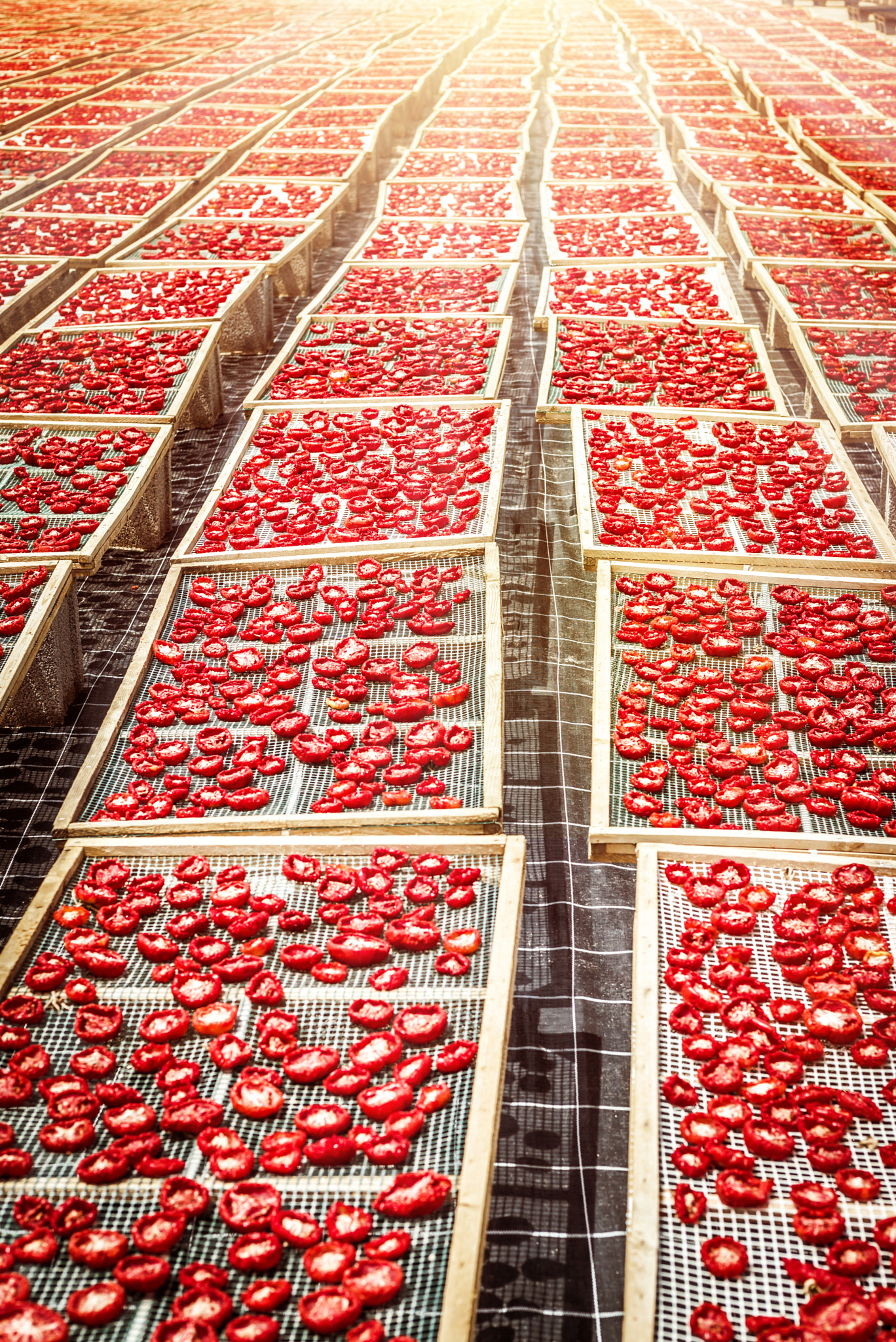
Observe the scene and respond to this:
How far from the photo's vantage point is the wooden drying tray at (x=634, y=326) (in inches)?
150

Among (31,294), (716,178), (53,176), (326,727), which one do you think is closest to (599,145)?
(716,178)

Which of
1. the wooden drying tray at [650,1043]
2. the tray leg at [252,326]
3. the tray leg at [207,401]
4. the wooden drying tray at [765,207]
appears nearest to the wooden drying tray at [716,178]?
the wooden drying tray at [765,207]

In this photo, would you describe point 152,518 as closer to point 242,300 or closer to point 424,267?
point 242,300

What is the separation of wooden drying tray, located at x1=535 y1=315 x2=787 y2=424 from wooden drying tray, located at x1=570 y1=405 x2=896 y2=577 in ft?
0.71

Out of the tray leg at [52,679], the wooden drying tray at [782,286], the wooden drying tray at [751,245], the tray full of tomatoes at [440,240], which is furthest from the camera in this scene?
the tray full of tomatoes at [440,240]

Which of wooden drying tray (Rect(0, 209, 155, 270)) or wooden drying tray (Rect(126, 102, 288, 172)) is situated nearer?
wooden drying tray (Rect(0, 209, 155, 270))

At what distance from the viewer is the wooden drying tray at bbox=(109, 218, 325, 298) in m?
5.20

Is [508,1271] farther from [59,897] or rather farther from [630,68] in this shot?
[630,68]

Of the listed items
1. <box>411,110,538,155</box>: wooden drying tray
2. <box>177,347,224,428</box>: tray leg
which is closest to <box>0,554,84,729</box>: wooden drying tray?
<box>177,347,224,428</box>: tray leg

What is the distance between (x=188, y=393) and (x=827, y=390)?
7.94 feet

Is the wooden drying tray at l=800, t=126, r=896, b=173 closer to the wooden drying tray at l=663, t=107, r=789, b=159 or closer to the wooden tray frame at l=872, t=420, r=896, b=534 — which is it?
the wooden drying tray at l=663, t=107, r=789, b=159

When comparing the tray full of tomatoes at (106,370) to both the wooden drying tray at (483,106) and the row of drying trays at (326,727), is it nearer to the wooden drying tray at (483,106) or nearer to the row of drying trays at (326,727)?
the row of drying trays at (326,727)

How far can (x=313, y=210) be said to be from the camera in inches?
242

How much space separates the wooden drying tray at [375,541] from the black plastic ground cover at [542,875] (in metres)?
0.41
